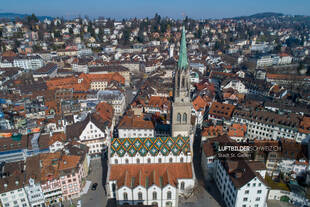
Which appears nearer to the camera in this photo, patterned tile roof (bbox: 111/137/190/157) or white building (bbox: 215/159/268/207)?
white building (bbox: 215/159/268/207)

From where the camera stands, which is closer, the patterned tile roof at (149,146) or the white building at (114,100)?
the patterned tile roof at (149,146)

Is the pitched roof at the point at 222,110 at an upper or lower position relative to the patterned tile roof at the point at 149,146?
upper

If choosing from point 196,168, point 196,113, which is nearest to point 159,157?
point 196,168

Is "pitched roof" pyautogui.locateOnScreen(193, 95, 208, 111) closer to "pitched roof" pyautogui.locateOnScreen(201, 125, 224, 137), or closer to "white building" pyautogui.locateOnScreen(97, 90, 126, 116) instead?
"pitched roof" pyautogui.locateOnScreen(201, 125, 224, 137)

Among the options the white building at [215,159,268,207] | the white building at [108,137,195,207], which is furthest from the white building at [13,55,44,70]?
the white building at [215,159,268,207]

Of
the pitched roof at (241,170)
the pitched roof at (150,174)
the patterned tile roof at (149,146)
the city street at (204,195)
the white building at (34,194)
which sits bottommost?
the city street at (204,195)

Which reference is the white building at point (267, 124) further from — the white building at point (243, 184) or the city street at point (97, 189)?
the city street at point (97, 189)

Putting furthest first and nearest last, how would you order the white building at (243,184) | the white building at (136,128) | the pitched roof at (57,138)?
the white building at (136,128), the pitched roof at (57,138), the white building at (243,184)

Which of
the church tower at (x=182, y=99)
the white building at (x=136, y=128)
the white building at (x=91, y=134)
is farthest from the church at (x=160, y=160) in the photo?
the white building at (x=136, y=128)
